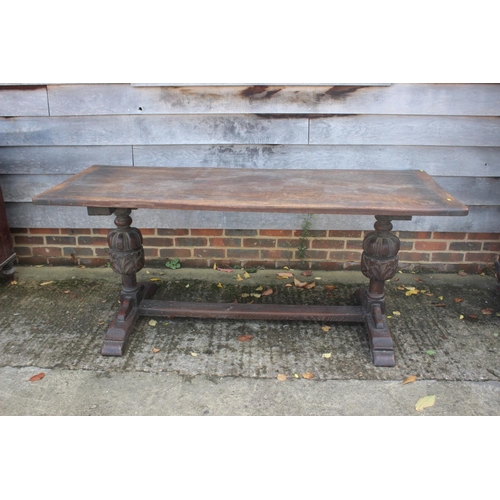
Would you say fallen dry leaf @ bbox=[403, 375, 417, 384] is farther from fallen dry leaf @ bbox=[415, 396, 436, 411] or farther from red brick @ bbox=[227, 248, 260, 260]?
red brick @ bbox=[227, 248, 260, 260]

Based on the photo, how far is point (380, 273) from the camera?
292 centimetres

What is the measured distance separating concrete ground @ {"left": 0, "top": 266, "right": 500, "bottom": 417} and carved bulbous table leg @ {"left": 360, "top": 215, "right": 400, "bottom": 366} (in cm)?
9

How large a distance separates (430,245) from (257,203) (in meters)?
1.78

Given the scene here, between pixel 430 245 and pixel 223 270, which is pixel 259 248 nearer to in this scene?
pixel 223 270

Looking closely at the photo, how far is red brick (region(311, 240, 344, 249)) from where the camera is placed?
12.4 feet

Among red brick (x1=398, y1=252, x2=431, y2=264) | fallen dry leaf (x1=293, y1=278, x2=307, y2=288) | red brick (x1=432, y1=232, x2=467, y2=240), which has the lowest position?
fallen dry leaf (x1=293, y1=278, x2=307, y2=288)

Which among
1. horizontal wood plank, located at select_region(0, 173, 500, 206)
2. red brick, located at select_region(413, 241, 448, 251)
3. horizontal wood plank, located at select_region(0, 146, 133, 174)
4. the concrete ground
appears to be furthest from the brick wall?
horizontal wood plank, located at select_region(0, 146, 133, 174)

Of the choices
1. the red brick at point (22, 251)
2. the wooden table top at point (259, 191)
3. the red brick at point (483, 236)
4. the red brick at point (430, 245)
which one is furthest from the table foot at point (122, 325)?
the red brick at point (483, 236)

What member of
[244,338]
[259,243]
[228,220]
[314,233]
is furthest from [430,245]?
[244,338]

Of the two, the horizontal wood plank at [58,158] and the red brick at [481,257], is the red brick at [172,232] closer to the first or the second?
the horizontal wood plank at [58,158]

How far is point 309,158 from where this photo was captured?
3477 millimetres

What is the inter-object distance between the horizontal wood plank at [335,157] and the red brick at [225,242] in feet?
1.91

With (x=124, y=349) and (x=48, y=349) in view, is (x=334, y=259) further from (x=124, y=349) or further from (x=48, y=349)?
(x=48, y=349)

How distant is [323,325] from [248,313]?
1.56 feet
